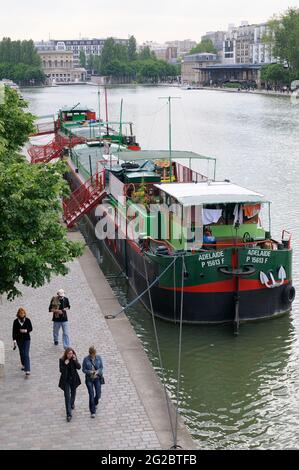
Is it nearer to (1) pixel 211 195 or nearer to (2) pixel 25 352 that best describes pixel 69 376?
(2) pixel 25 352

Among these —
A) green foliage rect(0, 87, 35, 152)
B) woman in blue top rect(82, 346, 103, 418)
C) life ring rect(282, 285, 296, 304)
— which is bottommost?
life ring rect(282, 285, 296, 304)

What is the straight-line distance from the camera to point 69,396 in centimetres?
1538

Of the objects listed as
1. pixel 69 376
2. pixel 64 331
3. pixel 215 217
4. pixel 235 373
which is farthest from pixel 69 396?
pixel 215 217

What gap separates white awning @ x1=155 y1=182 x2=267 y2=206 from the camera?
22.9 metres

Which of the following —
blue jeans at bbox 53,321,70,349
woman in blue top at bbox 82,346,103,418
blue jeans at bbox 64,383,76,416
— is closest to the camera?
blue jeans at bbox 64,383,76,416

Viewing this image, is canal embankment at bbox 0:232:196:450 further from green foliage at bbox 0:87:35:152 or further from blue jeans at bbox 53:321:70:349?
green foliage at bbox 0:87:35:152

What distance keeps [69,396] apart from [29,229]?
3602mm

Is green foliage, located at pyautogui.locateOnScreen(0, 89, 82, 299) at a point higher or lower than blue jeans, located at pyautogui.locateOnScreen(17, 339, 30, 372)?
higher

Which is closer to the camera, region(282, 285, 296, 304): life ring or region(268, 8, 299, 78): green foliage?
region(282, 285, 296, 304): life ring

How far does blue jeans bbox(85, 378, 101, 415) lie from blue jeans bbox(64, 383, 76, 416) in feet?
1.03

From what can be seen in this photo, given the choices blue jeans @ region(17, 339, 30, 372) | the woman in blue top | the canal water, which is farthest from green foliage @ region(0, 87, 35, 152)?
the woman in blue top

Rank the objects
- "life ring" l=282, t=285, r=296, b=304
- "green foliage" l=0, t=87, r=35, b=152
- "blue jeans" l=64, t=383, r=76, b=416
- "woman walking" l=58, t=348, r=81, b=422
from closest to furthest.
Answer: "woman walking" l=58, t=348, r=81, b=422
"blue jeans" l=64, t=383, r=76, b=416
"life ring" l=282, t=285, r=296, b=304
"green foliage" l=0, t=87, r=35, b=152
